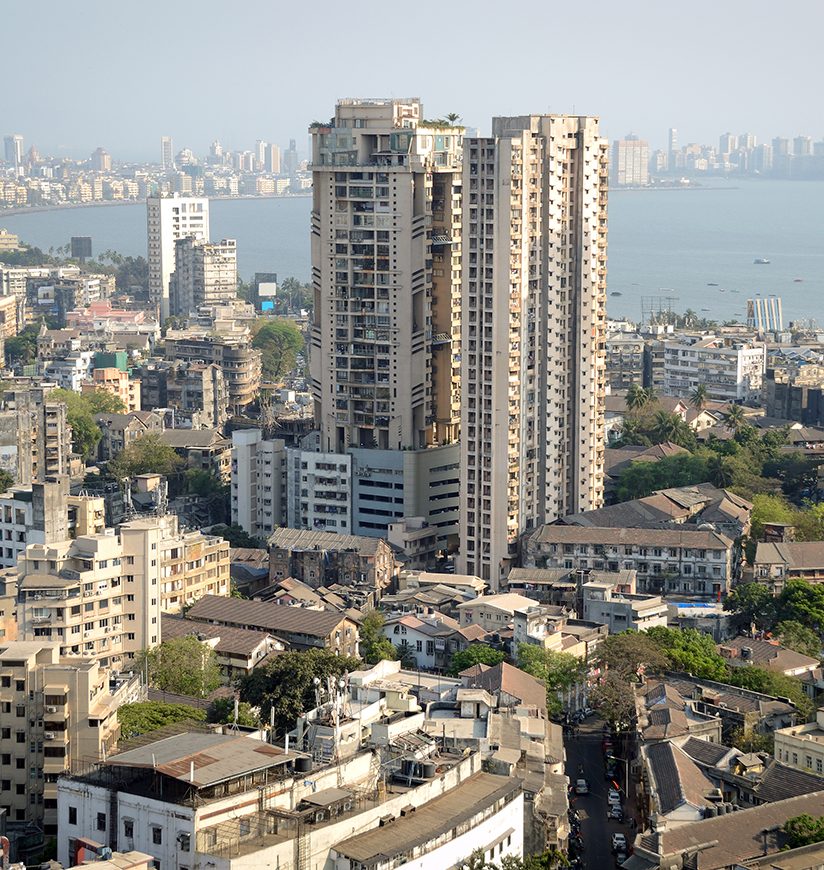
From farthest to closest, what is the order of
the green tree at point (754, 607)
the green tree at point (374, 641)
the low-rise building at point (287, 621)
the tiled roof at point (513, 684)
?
1. the green tree at point (754, 607)
2. the low-rise building at point (287, 621)
3. the green tree at point (374, 641)
4. the tiled roof at point (513, 684)

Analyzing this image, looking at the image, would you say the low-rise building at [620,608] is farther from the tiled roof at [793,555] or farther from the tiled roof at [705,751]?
the tiled roof at [705,751]

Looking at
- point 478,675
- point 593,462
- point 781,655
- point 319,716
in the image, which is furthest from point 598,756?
point 593,462

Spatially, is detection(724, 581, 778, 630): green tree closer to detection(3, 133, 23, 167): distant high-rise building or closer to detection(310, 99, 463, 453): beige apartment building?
detection(310, 99, 463, 453): beige apartment building

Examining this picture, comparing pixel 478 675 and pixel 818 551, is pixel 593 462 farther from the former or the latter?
pixel 478 675

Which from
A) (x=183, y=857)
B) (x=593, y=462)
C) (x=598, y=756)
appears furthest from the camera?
(x=593, y=462)

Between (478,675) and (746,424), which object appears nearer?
(478,675)

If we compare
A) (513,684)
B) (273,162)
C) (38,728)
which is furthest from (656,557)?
(273,162)

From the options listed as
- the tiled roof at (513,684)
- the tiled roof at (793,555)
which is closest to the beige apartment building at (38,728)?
the tiled roof at (513,684)
